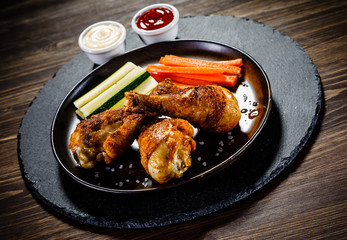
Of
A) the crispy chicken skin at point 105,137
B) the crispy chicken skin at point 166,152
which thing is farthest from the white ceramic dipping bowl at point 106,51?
the crispy chicken skin at point 166,152

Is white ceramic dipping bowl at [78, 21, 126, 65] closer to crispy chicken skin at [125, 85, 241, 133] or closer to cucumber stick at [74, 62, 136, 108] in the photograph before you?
cucumber stick at [74, 62, 136, 108]

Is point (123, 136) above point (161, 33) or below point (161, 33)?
below

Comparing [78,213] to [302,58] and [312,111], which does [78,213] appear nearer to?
[312,111]

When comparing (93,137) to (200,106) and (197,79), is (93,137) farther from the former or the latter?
(197,79)

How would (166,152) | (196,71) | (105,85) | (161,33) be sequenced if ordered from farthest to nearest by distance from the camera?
(161,33) → (105,85) → (196,71) → (166,152)

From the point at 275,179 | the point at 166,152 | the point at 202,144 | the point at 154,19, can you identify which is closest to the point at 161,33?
the point at 154,19

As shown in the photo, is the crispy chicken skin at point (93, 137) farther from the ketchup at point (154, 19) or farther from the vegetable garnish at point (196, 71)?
the ketchup at point (154, 19)

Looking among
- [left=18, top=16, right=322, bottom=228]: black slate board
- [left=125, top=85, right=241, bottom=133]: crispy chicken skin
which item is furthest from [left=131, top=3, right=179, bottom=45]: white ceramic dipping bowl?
[left=125, top=85, right=241, bottom=133]: crispy chicken skin
